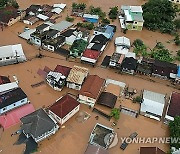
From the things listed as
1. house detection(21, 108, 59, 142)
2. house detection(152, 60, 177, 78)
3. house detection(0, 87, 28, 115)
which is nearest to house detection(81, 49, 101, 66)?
house detection(152, 60, 177, 78)

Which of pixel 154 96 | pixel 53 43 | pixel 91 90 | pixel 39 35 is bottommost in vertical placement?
pixel 154 96

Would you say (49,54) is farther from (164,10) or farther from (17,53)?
(164,10)

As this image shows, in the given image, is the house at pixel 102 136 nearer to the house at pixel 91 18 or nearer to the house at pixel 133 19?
the house at pixel 133 19

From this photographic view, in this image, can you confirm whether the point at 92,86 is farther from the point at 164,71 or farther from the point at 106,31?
the point at 106,31

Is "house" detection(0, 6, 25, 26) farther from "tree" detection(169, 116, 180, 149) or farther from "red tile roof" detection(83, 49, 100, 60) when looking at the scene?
"tree" detection(169, 116, 180, 149)

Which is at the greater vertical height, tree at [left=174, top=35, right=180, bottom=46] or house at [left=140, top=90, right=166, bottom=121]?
tree at [left=174, top=35, right=180, bottom=46]

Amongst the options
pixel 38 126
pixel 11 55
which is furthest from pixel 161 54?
pixel 38 126
